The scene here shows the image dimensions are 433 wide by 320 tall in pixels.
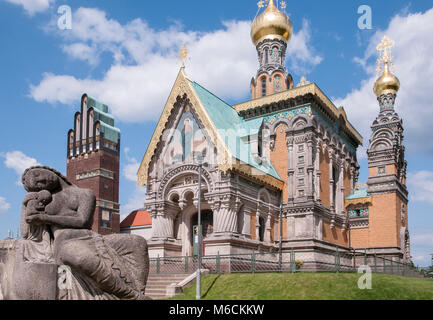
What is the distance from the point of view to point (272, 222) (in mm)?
27078

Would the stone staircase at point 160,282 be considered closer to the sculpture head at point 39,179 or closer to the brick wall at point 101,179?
the sculpture head at point 39,179

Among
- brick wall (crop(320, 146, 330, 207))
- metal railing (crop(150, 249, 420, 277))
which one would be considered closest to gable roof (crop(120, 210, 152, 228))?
brick wall (crop(320, 146, 330, 207))

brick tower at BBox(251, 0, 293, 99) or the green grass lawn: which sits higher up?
brick tower at BBox(251, 0, 293, 99)

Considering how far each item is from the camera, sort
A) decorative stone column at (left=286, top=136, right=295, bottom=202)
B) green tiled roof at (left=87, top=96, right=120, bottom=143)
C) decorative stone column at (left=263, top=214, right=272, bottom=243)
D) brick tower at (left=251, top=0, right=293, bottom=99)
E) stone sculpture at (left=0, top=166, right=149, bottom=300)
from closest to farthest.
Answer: stone sculpture at (left=0, top=166, right=149, bottom=300)
decorative stone column at (left=263, top=214, right=272, bottom=243)
decorative stone column at (left=286, top=136, right=295, bottom=202)
brick tower at (left=251, top=0, right=293, bottom=99)
green tiled roof at (left=87, top=96, right=120, bottom=143)

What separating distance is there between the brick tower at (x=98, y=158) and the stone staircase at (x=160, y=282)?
81.3 ft

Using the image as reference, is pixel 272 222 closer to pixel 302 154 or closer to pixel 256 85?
pixel 302 154

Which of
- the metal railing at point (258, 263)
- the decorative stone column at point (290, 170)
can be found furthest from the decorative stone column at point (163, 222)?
the decorative stone column at point (290, 170)

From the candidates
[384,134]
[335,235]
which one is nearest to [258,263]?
[335,235]

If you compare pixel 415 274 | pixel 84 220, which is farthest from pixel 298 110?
pixel 84 220

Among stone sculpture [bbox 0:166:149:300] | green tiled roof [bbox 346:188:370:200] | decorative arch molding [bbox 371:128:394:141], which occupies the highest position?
decorative arch molding [bbox 371:128:394:141]

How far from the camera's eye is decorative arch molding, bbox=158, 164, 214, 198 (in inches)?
961

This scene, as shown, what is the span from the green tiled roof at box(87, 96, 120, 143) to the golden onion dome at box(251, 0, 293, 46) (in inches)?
797

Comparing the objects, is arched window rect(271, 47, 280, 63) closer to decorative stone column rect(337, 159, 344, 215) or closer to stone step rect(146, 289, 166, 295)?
decorative stone column rect(337, 159, 344, 215)

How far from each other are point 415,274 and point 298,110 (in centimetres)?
1266
